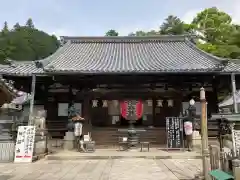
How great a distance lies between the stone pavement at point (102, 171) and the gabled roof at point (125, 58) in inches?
227

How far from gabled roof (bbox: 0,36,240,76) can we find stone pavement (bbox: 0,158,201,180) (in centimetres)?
577

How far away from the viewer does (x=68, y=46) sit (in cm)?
2225

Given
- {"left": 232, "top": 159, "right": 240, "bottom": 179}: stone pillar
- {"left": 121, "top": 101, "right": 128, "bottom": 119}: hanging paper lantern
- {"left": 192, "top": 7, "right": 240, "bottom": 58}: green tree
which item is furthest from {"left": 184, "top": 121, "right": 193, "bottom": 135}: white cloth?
{"left": 192, "top": 7, "right": 240, "bottom": 58}: green tree

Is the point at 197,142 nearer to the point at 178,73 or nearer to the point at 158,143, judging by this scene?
the point at 158,143

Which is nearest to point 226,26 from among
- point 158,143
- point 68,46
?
point 68,46

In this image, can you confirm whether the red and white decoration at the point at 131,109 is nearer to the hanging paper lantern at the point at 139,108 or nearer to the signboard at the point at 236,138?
the hanging paper lantern at the point at 139,108

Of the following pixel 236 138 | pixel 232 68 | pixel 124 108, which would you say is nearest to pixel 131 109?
pixel 124 108

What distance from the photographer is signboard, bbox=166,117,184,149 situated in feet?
46.9

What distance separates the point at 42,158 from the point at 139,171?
18.0ft

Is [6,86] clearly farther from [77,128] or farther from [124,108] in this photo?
[124,108]

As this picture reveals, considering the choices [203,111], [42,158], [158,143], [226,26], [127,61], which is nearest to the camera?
[203,111]

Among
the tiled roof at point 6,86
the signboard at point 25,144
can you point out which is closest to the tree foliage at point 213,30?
the signboard at point 25,144

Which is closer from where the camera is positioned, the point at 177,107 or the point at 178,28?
the point at 177,107

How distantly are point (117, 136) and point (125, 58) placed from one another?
584cm
